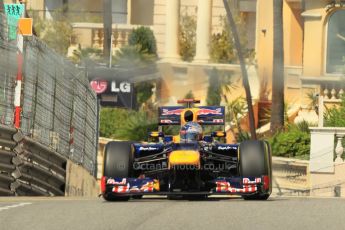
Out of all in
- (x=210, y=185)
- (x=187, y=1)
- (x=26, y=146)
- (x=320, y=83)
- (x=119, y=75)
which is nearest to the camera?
(x=210, y=185)

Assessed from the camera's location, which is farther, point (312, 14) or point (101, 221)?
point (312, 14)

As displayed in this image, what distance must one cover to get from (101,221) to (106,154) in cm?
586

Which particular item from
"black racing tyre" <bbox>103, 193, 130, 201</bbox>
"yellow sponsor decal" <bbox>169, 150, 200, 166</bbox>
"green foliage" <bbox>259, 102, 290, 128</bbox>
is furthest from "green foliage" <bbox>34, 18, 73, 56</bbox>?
"yellow sponsor decal" <bbox>169, 150, 200, 166</bbox>

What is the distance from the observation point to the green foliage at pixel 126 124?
54.3 meters

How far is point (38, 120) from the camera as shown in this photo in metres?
30.4

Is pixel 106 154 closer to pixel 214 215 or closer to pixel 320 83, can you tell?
pixel 214 215

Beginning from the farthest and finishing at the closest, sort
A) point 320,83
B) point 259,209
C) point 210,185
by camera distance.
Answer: point 320,83 → point 210,185 → point 259,209

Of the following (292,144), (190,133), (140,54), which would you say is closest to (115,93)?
(140,54)

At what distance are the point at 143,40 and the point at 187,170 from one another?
132 feet

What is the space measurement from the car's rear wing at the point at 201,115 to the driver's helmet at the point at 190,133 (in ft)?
1.86

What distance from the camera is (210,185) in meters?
25.7

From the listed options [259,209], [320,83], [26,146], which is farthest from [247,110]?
[259,209]

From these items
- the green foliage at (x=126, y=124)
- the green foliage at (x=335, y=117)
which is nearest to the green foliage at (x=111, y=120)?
the green foliage at (x=126, y=124)

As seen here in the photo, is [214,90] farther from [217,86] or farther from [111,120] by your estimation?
[111,120]
